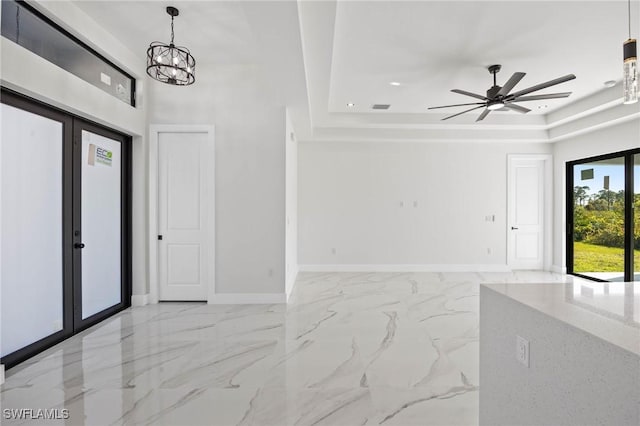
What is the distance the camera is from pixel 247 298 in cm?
437

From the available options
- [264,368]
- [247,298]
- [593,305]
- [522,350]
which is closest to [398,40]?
[593,305]

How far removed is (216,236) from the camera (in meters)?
4.37

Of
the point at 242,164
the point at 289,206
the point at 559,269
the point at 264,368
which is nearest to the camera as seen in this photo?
the point at 264,368

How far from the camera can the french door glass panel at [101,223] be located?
11.5ft

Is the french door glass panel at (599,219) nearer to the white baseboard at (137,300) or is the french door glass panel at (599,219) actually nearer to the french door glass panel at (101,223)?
the white baseboard at (137,300)

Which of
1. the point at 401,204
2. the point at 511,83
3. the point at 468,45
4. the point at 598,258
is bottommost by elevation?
the point at 598,258

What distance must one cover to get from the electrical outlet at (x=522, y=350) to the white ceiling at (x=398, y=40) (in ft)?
7.81

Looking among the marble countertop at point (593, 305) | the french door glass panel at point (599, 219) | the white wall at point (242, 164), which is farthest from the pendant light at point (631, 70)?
the french door glass panel at point (599, 219)

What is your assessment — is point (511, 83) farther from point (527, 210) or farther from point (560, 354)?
point (527, 210)

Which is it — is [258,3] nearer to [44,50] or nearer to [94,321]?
[44,50]

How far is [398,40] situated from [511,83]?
1.35 m

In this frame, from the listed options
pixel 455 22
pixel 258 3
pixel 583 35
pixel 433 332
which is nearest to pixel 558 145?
pixel 583 35

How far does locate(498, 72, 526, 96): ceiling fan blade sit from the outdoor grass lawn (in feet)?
11.5

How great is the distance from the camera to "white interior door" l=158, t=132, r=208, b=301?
14.5 feet
